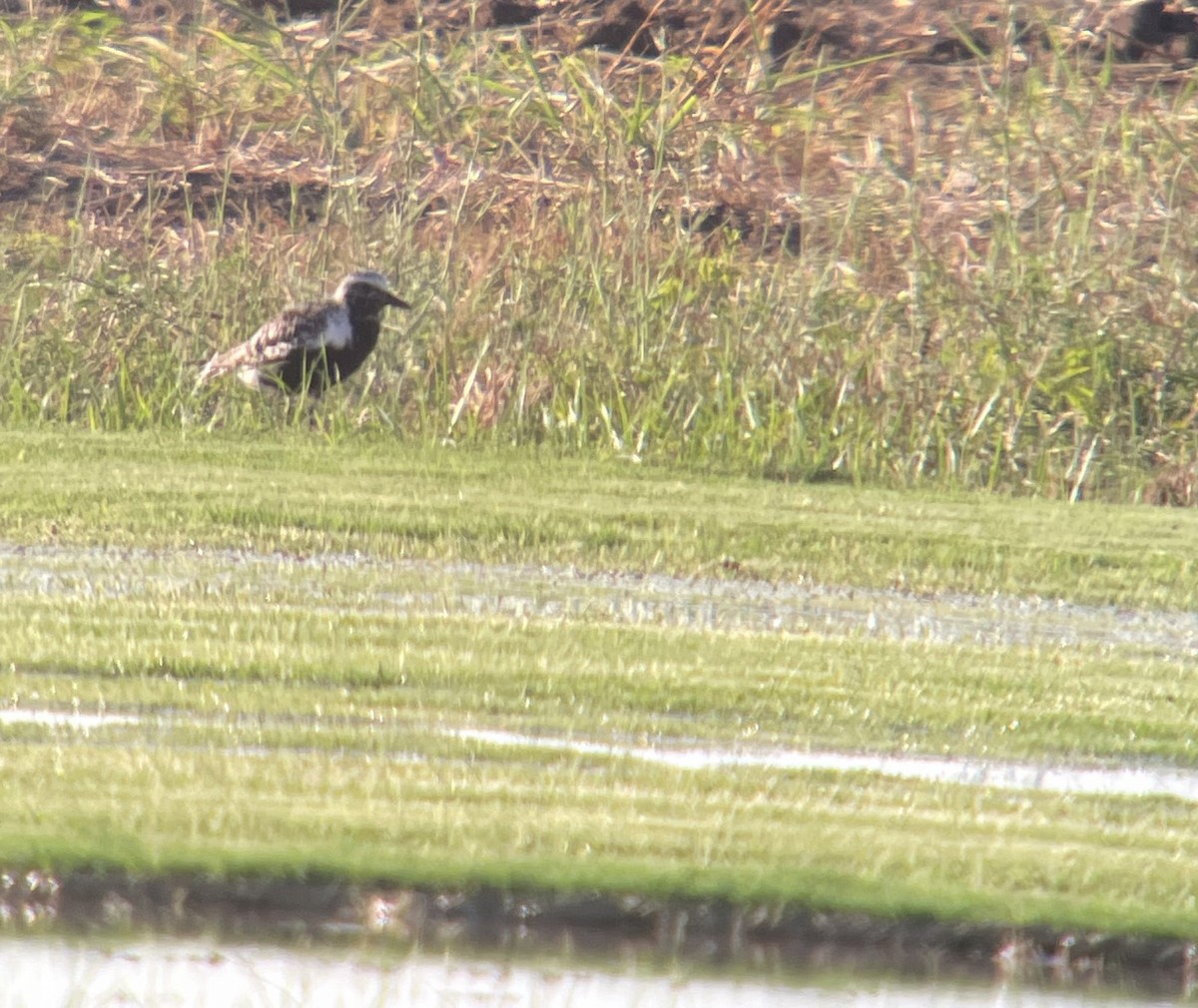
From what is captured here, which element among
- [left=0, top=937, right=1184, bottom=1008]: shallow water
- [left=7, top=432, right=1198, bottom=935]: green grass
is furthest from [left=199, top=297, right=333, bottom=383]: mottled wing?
[left=0, top=937, right=1184, bottom=1008]: shallow water

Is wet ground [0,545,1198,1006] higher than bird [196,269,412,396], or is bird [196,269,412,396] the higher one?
wet ground [0,545,1198,1006]

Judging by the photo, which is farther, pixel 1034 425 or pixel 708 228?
pixel 708 228

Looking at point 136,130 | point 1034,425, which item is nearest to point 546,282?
point 1034,425

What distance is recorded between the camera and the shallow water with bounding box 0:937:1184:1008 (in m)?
4.67

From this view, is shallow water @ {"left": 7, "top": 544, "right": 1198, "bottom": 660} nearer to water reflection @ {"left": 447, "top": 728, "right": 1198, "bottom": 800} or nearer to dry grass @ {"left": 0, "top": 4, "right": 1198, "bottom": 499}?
water reflection @ {"left": 447, "top": 728, "right": 1198, "bottom": 800}

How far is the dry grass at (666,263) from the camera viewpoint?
45.2ft

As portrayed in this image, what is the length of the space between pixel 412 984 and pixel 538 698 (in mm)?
2449

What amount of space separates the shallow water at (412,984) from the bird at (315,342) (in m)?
9.22

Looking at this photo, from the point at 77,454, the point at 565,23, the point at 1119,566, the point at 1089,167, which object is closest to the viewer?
the point at 1119,566

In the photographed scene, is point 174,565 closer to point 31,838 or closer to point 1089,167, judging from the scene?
point 31,838

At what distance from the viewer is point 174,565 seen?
32.8 feet

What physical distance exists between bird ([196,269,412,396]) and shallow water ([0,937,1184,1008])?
9.22 meters

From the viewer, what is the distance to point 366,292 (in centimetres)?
1441

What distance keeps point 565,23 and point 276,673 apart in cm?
1694
